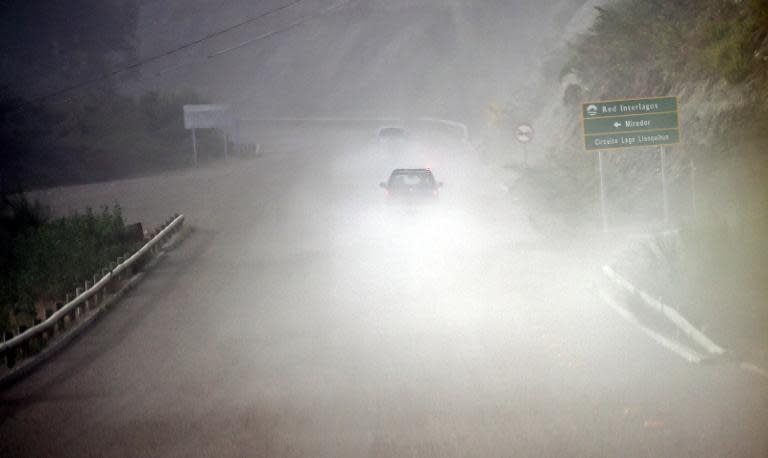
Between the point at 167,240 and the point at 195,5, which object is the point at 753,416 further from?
the point at 195,5

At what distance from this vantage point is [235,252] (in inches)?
922

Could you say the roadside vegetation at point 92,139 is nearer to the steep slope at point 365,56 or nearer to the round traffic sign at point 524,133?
the round traffic sign at point 524,133

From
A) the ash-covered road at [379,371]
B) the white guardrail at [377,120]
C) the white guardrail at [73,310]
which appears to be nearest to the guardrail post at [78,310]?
the white guardrail at [73,310]

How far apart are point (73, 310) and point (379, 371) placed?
22.8 ft

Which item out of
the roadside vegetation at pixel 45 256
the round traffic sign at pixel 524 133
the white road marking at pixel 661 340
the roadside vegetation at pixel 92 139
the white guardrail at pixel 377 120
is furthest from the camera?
the white guardrail at pixel 377 120

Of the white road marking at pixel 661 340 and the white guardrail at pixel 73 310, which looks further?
the white guardrail at pixel 73 310

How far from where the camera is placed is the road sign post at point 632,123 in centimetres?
1778

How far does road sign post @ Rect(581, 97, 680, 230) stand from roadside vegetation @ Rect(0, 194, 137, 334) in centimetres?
1154

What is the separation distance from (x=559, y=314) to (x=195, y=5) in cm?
15235

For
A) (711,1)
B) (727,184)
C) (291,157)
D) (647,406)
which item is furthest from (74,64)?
(647,406)

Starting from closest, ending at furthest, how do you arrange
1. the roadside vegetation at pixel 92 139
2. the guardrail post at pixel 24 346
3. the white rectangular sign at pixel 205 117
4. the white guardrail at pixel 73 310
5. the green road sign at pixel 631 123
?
1. the white guardrail at pixel 73 310
2. the guardrail post at pixel 24 346
3. the green road sign at pixel 631 123
4. the roadside vegetation at pixel 92 139
5. the white rectangular sign at pixel 205 117

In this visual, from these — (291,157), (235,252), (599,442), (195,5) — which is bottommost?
(599,442)

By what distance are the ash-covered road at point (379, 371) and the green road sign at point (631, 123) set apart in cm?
260

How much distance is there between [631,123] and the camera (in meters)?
18.0
